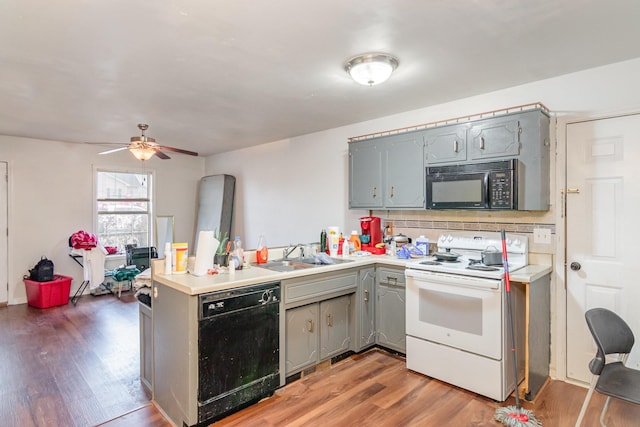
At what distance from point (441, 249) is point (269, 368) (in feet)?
6.27

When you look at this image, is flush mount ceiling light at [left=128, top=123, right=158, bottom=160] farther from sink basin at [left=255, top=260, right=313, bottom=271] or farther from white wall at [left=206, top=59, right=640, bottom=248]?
white wall at [left=206, top=59, right=640, bottom=248]

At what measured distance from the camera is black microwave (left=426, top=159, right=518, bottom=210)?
2777 millimetres

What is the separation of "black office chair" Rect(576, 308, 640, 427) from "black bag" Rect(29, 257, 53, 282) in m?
6.12

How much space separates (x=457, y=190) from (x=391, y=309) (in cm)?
122

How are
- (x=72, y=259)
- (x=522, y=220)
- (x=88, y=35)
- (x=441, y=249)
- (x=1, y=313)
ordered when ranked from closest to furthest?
(x=88, y=35) < (x=522, y=220) < (x=441, y=249) < (x=1, y=313) < (x=72, y=259)

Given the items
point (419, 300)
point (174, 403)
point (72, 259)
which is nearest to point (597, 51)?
A: point (419, 300)

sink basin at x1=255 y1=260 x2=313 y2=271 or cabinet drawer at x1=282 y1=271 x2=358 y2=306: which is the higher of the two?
sink basin at x1=255 y1=260 x2=313 y2=271

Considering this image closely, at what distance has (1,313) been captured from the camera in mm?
4773

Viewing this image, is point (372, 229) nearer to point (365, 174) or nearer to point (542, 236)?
point (365, 174)

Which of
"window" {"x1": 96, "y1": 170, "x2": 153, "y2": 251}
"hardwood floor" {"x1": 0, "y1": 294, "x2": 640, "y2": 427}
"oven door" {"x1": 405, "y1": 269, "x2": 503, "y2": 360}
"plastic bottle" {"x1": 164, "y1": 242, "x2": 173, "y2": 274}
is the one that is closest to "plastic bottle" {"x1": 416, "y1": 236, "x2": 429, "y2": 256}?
"oven door" {"x1": 405, "y1": 269, "x2": 503, "y2": 360}

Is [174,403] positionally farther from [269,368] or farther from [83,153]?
[83,153]

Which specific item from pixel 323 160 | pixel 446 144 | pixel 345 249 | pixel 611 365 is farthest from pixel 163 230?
pixel 611 365

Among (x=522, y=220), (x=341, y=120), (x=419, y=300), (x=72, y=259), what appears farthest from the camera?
(x=72, y=259)

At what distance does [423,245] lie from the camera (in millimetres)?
3498
